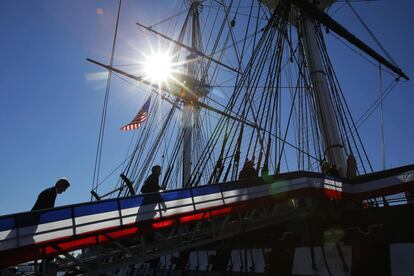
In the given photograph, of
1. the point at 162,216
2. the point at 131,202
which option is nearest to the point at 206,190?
the point at 162,216

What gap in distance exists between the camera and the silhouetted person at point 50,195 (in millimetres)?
4211

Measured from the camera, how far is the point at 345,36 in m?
11.6

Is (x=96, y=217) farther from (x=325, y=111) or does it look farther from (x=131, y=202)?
(x=325, y=111)

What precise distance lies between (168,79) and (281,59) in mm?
15569

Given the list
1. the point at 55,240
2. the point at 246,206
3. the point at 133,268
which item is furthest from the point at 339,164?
the point at 133,268

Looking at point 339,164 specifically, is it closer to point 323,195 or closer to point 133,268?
point 323,195

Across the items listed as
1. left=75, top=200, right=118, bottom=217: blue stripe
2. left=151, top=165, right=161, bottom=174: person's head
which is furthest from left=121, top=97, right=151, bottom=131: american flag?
left=75, top=200, right=118, bottom=217: blue stripe

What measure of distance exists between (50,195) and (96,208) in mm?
806

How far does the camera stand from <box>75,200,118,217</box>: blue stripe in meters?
3.97

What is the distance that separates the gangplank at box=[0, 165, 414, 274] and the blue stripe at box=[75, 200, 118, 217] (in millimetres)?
13

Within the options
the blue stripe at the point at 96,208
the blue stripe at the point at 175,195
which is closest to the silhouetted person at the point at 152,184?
the blue stripe at the point at 175,195

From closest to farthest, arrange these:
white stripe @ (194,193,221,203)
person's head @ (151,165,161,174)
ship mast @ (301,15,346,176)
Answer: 1. white stripe @ (194,193,221,203)
2. person's head @ (151,165,161,174)
3. ship mast @ (301,15,346,176)

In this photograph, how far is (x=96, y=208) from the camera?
413 centimetres

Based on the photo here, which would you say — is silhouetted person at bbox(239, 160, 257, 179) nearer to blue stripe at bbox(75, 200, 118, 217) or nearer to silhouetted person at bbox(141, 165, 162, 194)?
silhouetted person at bbox(141, 165, 162, 194)
